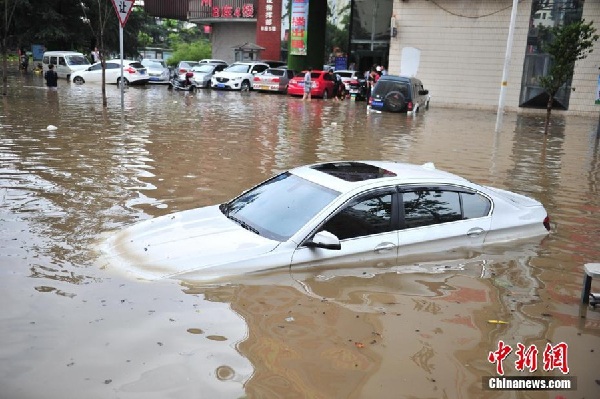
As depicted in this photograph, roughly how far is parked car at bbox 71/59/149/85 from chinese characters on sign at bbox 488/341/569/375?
99.7ft

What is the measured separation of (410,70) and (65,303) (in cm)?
2880

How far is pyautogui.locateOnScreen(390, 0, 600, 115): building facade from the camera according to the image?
27969 mm

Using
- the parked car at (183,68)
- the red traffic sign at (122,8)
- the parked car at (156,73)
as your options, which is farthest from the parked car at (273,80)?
the red traffic sign at (122,8)

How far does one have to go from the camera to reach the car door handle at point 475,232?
19.5 ft

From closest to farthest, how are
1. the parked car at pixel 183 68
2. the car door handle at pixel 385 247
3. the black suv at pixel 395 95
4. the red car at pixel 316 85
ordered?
1. the car door handle at pixel 385 247
2. the black suv at pixel 395 95
3. the red car at pixel 316 85
4. the parked car at pixel 183 68

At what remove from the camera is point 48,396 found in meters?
3.51

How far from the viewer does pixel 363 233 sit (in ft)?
17.7

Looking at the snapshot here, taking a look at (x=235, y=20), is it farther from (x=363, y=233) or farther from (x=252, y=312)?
(x=252, y=312)

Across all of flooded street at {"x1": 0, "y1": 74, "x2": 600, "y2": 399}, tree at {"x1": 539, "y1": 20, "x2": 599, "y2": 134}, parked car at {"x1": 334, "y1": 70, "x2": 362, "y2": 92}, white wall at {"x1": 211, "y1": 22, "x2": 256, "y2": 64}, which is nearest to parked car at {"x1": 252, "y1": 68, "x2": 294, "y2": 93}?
parked car at {"x1": 334, "y1": 70, "x2": 362, "y2": 92}

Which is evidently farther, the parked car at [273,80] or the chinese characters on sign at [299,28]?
the chinese characters on sign at [299,28]

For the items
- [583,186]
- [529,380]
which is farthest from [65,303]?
[583,186]

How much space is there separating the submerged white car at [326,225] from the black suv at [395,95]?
17.4 m

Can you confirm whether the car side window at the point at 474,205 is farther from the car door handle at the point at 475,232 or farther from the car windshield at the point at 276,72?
the car windshield at the point at 276,72

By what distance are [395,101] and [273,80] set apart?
10346 mm
